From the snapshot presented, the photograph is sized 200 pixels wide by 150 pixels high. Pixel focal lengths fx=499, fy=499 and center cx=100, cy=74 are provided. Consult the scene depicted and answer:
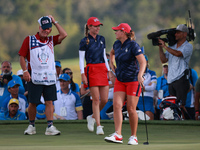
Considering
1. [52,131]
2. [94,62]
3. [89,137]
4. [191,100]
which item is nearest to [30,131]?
[52,131]

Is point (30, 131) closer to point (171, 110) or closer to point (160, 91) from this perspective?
point (171, 110)

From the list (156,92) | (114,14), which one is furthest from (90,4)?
(156,92)

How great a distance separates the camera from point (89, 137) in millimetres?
6738

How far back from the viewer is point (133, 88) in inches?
239

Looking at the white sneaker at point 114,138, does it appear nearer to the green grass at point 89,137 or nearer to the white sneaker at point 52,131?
the green grass at point 89,137

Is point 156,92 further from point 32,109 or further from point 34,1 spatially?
point 34,1

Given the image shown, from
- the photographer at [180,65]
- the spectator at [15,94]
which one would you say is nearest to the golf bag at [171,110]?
the photographer at [180,65]

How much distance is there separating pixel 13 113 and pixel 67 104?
42.7 inches

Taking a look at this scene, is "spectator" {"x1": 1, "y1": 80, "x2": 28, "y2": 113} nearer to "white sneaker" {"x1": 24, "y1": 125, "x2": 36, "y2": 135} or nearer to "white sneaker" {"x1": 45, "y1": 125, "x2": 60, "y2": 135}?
"white sneaker" {"x1": 24, "y1": 125, "x2": 36, "y2": 135}

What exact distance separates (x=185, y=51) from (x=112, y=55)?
207 centimetres

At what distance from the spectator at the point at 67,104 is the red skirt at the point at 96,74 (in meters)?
2.50

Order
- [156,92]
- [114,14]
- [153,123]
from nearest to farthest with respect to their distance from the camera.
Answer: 1. [153,123]
2. [156,92]
3. [114,14]

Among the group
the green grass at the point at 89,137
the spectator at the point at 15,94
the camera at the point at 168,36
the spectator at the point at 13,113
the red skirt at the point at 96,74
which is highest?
the camera at the point at 168,36

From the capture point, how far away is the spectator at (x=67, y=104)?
9914 millimetres
